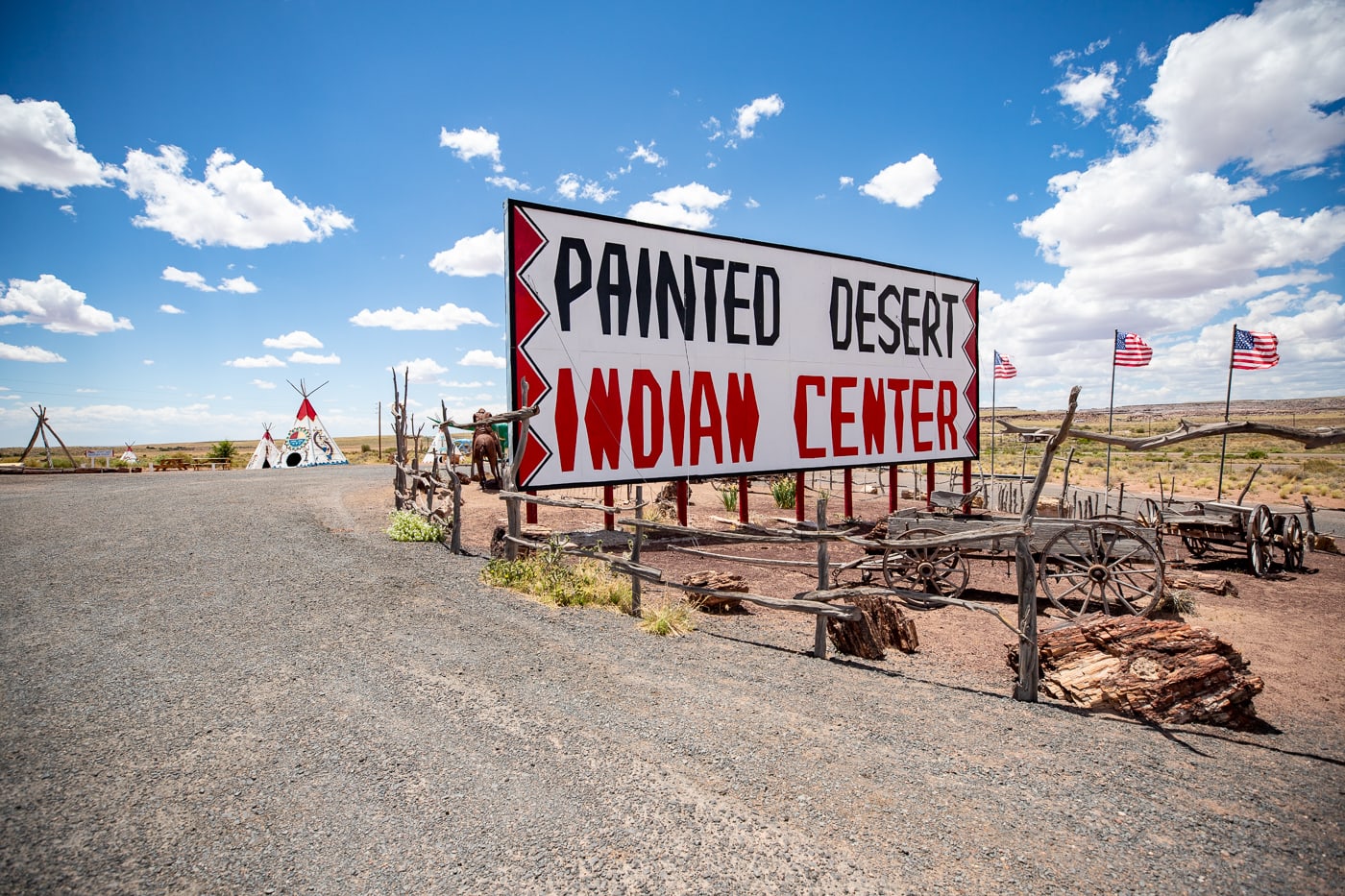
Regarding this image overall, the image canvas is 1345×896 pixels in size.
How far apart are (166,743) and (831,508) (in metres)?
17.8

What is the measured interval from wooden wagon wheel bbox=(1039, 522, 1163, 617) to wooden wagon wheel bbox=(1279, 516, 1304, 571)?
446 cm

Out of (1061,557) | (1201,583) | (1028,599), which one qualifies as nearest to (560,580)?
(1028,599)

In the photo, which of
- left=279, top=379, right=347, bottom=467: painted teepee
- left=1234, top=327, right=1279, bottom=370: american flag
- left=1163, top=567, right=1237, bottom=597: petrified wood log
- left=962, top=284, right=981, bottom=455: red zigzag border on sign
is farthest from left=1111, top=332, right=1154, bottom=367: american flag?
left=279, top=379, right=347, bottom=467: painted teepee

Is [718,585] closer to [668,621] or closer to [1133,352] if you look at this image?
[668,621]

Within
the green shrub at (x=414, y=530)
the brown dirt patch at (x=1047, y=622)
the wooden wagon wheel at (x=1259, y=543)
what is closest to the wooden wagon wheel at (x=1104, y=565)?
the brown dirt patch at (x=1047, y=622)

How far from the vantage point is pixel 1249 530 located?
1172 cm

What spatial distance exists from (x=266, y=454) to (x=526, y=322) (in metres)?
33.2

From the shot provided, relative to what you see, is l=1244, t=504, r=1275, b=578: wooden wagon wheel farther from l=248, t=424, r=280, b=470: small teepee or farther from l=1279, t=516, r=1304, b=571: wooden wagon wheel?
l=248, t=424, r=280, b=470: small teepee

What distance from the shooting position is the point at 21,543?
37.0ft

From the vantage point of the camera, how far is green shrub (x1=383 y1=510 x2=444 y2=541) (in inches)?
504

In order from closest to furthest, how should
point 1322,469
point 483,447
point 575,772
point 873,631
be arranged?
point 575,772 → point 873,631 → point 483,447 → point 1322,469

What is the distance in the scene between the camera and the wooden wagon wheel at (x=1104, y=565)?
8.69 m

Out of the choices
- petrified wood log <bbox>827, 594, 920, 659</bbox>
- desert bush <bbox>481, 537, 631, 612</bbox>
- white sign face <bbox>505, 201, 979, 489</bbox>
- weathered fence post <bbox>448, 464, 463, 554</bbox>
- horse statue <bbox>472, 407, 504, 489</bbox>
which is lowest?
petrified wood log <bbox>827, 594, 920, 659</bbox>

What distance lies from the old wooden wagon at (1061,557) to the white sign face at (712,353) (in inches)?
142
